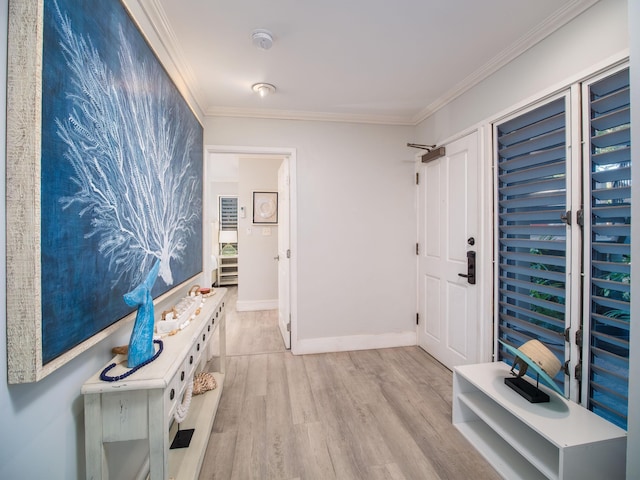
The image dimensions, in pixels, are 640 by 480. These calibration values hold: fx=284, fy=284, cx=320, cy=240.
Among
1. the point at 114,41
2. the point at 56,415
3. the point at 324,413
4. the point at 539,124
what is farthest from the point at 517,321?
the point at 114,41

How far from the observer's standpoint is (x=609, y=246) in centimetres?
138

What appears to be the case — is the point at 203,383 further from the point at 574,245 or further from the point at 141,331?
the point at 574,245

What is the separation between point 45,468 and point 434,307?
9.15 ft

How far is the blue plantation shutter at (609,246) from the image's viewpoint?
133cm

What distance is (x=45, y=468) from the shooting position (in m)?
0.80

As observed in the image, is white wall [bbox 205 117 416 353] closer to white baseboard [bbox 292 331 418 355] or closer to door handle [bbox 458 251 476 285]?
white baseboard [bbox 292 331 418 355]

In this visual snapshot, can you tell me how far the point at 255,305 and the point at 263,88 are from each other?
3249mm

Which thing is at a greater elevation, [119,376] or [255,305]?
[119,376]

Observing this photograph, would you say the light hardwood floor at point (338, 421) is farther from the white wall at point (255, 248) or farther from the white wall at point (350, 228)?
the white wall at point (255, 248)

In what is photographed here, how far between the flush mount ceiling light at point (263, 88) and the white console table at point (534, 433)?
2.55m

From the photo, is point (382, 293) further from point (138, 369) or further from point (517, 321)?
point (138, 369)

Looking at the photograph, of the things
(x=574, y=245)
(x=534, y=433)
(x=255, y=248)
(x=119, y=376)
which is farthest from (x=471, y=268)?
(x=255, y=248)

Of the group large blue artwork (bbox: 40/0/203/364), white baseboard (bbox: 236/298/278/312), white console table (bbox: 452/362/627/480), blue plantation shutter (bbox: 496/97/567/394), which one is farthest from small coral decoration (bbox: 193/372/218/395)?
white baseboard (bbox: 236/298/278/312)

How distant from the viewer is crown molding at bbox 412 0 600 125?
1.51m
